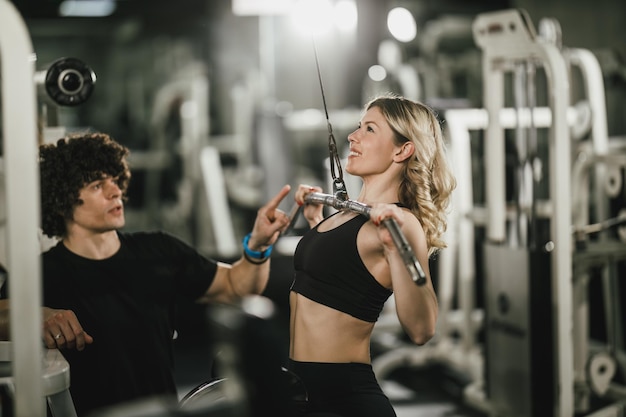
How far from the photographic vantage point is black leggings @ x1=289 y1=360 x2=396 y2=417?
1975 mm

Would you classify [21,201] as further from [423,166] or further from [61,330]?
[423,166]

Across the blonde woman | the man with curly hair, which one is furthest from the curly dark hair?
the blonde woman

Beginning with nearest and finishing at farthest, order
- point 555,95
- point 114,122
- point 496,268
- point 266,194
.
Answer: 1. point 555,95
2. point 496,268
3. point 266,194
4. point 114,122

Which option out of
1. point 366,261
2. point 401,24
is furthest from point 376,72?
point 366,261

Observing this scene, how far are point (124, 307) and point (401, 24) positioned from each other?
4179 mm

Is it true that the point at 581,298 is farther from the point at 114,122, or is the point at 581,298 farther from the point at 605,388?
the point at 114,122

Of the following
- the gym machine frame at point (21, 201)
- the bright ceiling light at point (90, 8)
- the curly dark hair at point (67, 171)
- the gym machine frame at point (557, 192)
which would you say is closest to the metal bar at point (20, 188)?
the gym machine frame at point (21, 201)

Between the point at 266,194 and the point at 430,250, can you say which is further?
the point at 266,194

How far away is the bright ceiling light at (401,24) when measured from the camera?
6.09m

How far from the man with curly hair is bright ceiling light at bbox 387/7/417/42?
3.88 m

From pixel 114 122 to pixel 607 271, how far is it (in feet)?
18.3

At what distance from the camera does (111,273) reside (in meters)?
2.46

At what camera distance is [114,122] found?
819 cm

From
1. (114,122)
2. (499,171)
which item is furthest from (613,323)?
(114,122)
